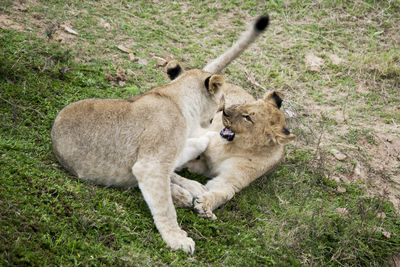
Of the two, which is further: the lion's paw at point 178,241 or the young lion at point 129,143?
the young lion at point 129,143

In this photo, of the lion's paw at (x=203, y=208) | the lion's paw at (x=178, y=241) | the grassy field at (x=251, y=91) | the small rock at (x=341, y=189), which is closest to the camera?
the grassy field at (x=251, y=91)

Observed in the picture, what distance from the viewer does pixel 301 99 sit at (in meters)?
7.36

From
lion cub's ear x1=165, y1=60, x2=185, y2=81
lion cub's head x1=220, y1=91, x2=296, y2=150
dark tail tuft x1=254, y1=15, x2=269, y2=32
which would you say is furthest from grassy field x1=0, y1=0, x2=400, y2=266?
dark tail tuft x1=254, y1=15, x2=269, y2=32

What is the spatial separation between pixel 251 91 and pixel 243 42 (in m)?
1.63

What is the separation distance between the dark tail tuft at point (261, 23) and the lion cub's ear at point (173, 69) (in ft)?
4.08

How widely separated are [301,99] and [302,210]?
2.98m

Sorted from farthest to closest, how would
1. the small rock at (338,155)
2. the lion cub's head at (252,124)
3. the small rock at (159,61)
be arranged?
the small rock at (159,61) < the small rock at (338,155) < the lion cub's head at (252,124)

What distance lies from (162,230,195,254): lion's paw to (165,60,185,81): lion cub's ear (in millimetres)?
1946

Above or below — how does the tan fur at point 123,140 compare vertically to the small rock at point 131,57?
above

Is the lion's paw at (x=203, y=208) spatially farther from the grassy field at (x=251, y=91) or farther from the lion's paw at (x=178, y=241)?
the lion's paw at (x=178, y=241)

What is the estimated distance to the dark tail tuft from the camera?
5.44m

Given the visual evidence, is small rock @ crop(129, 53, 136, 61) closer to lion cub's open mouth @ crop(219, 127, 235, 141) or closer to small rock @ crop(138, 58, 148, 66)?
small rock @ crop(138, 58, 148, 66)

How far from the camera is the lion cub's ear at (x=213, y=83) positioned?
454cm

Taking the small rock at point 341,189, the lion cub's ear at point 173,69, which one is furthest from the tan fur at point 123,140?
the small rock at point 341,189
